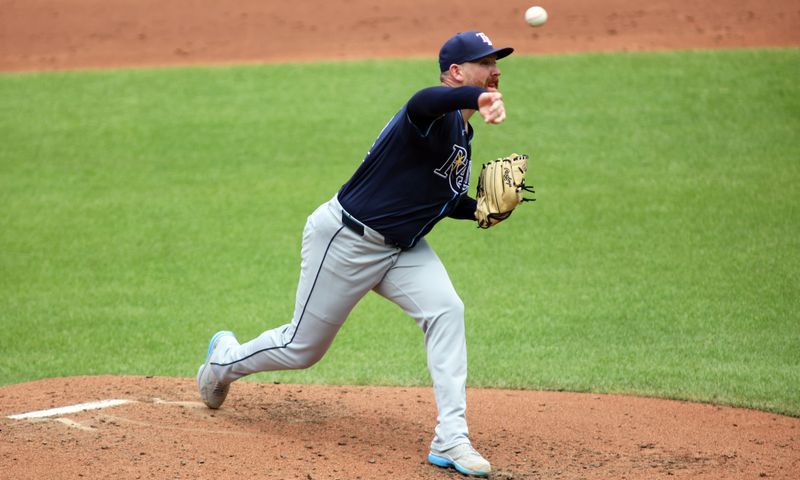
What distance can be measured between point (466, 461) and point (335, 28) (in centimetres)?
1274

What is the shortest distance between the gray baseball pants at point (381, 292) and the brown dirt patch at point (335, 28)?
1063 centimetres

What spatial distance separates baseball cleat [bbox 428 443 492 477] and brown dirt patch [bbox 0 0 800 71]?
11.1m

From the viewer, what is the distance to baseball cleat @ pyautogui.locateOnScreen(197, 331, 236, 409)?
511cm

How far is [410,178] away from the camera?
4.50 metres

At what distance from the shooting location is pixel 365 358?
6.79 m

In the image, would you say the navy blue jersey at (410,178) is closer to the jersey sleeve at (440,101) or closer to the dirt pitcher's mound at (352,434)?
the jersey sleeve at (440,101)

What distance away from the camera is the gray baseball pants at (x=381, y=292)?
453cm

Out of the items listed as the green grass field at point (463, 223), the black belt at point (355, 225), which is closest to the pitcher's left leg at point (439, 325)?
the black belt at point (355, 225)

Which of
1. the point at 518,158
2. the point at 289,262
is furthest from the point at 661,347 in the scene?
the point at 289,262

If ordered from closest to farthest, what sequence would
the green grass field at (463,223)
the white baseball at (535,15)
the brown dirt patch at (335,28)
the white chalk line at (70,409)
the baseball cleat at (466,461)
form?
the baseball cleat at (466,461), the white chalk line at (70,409), the white baseball at (535,15), the green grass field at (463,223), the brown dirt patch at (335,28)

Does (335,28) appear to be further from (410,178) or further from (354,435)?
(410,178)

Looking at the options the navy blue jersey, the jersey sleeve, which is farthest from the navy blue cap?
the jersey sleeve

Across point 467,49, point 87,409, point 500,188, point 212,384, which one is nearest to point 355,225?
point 500,188

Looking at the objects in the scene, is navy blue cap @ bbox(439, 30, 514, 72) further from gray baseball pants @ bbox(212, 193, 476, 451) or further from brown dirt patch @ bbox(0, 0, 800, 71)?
brown dirt patch @ bbox(0, 0, 800, 71)
